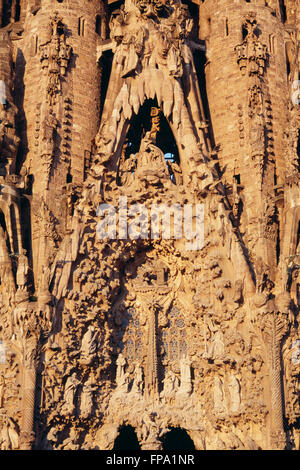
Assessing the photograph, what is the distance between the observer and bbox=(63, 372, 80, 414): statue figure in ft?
55.8

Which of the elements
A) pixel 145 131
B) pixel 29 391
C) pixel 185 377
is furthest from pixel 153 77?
pixel 29 391

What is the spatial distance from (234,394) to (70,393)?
319cm

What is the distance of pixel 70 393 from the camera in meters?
17.2

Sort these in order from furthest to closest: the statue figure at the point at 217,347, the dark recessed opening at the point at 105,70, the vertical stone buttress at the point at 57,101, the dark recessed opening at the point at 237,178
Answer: the dark recessed opening at the point at 105,70
the dark recessed opening at the point at 237,178
the vertical stone buttress at the point at 57,101
the statue figure at the point at 217,347

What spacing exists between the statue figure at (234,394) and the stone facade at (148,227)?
1.4 inches

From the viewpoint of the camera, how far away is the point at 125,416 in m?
17.8

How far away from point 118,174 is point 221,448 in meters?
6.05

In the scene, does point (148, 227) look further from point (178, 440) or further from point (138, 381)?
point (178, 440)

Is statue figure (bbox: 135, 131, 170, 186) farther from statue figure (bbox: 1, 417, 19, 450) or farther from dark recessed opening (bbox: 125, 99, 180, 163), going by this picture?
statue figure (bbox: 1, 417, 19, 450)

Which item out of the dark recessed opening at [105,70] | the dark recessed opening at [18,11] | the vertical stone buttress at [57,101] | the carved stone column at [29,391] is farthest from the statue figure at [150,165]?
the dark recessed opening at [18,11]

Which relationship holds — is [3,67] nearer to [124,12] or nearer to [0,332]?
[124,12]

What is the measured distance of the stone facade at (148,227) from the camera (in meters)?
17.2

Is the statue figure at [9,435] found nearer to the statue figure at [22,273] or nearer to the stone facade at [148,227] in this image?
the stone facade at [148,227]

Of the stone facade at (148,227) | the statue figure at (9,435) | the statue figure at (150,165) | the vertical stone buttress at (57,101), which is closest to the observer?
the statue figure at (9,435)
